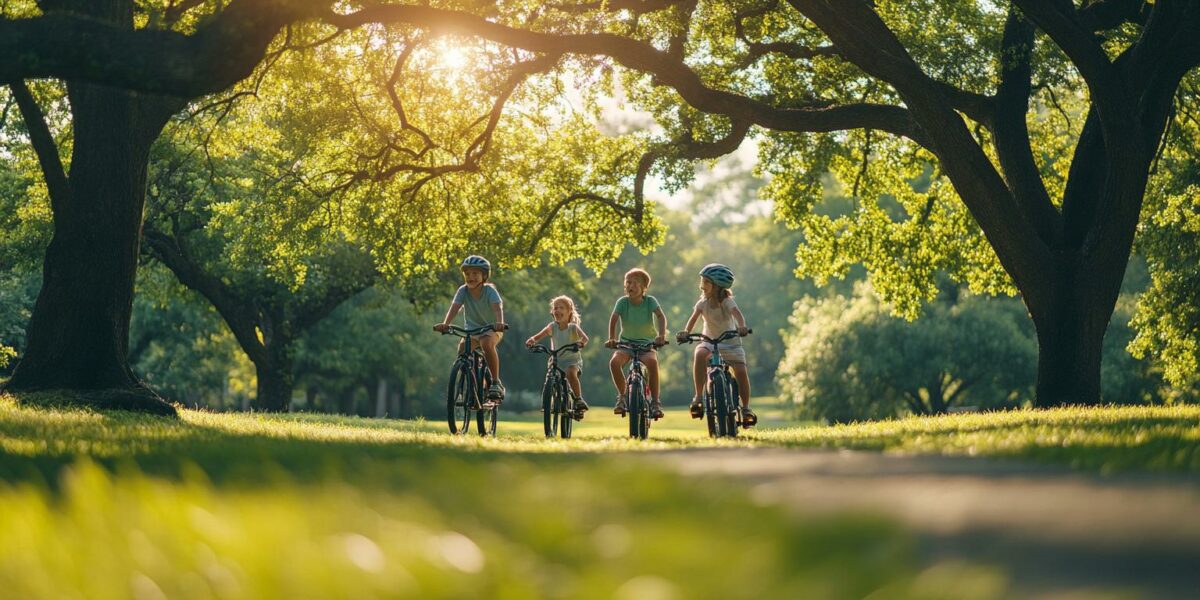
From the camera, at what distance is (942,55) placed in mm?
20609

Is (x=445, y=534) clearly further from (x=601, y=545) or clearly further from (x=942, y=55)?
(x=942, y=55)

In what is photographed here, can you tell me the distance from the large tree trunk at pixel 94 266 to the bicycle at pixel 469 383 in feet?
11.3

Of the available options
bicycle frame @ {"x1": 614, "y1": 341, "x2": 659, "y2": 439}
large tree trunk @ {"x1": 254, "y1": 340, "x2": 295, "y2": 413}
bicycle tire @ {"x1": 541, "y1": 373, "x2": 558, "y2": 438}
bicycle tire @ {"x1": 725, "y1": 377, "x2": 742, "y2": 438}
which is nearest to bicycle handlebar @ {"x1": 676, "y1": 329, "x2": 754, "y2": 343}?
bicycle tire @ {"x1": 725, "y1": 377, "x2": 742, "y2": 438}

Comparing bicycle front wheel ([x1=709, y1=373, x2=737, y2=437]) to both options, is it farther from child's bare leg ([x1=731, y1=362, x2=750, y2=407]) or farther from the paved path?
the paved path

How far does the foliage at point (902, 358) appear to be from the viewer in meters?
46.6

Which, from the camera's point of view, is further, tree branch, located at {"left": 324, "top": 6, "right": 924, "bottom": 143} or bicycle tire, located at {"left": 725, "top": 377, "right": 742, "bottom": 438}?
tree branch, located at {"left": 324, "top": 6, "right": 924, "bottom": 143}

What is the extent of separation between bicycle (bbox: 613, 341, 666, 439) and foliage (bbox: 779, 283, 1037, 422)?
33.8 meters

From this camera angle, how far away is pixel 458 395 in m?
14.5

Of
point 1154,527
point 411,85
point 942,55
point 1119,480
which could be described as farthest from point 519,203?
point 1154,527

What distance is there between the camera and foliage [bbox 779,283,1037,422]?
4656cm

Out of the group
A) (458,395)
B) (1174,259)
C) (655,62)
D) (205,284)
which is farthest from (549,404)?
(1174,259)

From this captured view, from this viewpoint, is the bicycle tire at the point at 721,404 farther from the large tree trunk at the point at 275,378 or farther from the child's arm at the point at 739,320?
the large tree trunk at the point at 275,378

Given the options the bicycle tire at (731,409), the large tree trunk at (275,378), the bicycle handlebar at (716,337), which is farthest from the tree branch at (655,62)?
the large tree trunk at (275,378)

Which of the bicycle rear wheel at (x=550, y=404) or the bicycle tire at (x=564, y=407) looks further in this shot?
the bicycle tire at (x=564, y=407)
